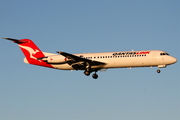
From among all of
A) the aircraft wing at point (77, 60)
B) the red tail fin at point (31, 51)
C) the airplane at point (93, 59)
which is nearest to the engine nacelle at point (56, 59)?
the airplane at point (93, 59)

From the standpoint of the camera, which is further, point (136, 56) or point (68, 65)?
point (68, 65)

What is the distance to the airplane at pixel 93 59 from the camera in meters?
54.3

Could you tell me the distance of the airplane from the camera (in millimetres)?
54312

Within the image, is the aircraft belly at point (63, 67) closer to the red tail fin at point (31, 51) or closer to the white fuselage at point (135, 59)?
the red tail fin at point (31, 51)

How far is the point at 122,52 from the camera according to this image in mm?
56438


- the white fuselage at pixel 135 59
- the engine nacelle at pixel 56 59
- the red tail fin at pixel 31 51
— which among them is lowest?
the white fuselage at pixel 135 59

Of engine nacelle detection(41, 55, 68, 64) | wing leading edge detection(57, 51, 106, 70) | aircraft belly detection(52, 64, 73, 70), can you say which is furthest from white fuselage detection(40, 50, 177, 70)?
engine nacelle detection(41, 55, 68, 64)

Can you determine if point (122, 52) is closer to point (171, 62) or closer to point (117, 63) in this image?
point (117, 63)

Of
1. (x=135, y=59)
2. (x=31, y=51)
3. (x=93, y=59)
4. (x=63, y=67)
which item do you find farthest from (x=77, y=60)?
(x=31, y=51)

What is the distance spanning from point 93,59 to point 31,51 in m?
12.3

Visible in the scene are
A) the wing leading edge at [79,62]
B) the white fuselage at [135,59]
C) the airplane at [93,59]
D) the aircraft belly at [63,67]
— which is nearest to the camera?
the white fuselage at [135,59]

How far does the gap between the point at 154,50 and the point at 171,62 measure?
349 centimetres

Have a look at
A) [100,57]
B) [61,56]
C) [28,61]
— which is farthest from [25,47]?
[100,57]

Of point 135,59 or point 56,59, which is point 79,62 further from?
point 135,59
